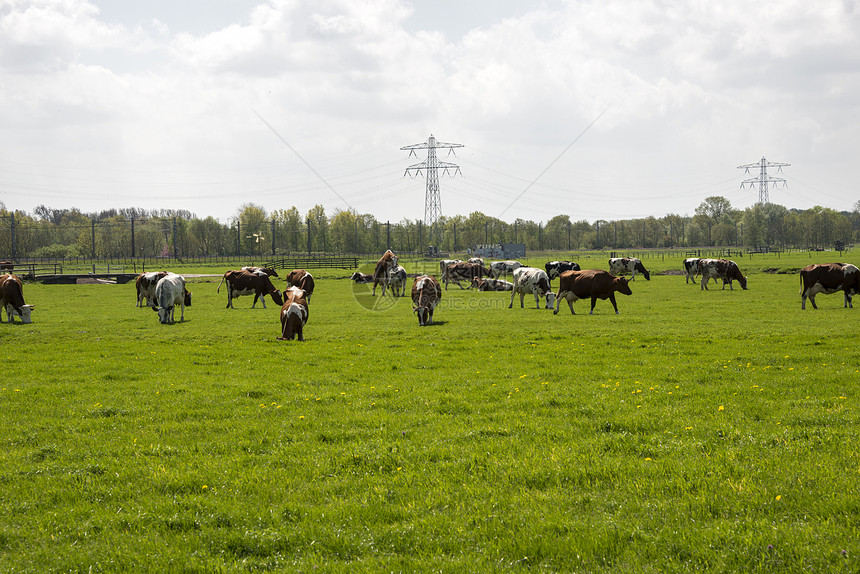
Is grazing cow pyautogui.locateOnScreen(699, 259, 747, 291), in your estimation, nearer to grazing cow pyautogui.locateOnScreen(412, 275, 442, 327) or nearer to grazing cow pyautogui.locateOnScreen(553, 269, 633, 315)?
grazing cow pyautogui.locateOnScreen(553, 269, 633, 315)

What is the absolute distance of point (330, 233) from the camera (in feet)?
475

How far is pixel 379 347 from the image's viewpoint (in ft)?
56.3

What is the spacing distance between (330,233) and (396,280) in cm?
10941

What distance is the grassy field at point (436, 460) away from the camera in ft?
16.8

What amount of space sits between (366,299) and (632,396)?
91.9 ft

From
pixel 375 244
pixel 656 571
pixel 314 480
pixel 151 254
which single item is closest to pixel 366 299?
pixel 314 480

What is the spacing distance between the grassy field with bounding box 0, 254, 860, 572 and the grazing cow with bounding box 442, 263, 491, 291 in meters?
32.4

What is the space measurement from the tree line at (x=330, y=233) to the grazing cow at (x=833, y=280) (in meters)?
93.6

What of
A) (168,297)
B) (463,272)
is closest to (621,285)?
(168,297)

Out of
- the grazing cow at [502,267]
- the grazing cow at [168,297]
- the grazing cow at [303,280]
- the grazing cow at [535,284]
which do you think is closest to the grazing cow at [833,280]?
the grazing cow at [535,284]

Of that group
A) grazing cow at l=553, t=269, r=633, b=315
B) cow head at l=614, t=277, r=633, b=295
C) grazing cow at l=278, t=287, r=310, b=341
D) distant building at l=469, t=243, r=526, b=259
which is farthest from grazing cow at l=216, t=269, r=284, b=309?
distant building at l=469, t=243, r=526, b=259

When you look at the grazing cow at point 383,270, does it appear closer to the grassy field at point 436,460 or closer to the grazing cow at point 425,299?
the grazing cow at point 425,299

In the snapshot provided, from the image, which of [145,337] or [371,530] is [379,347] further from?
[371,530]

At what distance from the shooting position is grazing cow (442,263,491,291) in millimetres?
48438
